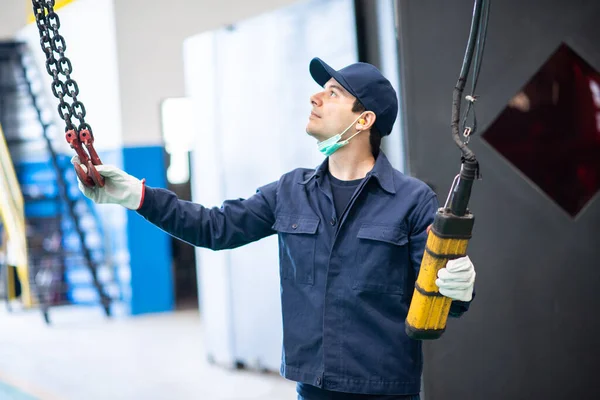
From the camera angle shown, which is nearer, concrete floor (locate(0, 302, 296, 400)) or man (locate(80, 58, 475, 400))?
man (locate(80, 58, 475, 400))

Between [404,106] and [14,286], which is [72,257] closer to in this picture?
[14,286]

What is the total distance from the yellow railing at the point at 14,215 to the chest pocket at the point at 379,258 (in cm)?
704

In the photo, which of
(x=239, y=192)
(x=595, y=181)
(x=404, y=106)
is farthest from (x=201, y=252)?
(x=595, y=181)

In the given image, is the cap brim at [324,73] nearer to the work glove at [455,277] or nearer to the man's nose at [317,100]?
the man's nose at [317,100]

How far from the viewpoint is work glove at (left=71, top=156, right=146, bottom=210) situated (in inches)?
81.4

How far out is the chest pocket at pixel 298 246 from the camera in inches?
80.8

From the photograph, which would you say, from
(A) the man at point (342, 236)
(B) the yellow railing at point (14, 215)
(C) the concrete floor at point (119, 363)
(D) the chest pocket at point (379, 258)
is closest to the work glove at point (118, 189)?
(A) the man at point (342, 236)

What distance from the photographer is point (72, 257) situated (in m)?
8.52

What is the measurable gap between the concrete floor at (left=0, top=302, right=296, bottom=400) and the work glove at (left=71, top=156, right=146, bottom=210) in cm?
273

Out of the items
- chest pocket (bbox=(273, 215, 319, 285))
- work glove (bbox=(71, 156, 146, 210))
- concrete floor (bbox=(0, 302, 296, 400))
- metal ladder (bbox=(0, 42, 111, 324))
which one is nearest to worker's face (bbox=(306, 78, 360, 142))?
chest pocket (bbox=(273, 215, 319, 285))

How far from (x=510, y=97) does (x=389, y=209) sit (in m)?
1.53

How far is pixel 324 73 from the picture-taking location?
230 cm

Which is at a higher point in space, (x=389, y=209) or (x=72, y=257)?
(x=389, y=209)

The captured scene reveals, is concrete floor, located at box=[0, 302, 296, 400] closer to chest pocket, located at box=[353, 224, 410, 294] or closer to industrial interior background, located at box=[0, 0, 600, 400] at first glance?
industrial interior background, located at box=[0, 0, 600, 400]
